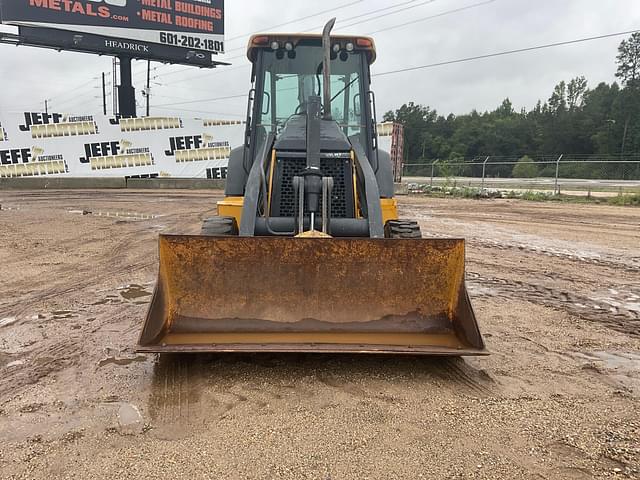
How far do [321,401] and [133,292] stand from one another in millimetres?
3406

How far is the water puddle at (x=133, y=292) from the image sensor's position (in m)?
5.65

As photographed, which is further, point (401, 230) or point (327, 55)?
point (401, 230)

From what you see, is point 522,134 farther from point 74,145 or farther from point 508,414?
point 508,414

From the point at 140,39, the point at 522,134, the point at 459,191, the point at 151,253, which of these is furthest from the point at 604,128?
the point at 151,253

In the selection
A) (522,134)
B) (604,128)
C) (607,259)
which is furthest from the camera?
(522,134)

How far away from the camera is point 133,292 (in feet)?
19.1

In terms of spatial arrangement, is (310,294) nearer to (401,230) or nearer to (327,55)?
(401,230)

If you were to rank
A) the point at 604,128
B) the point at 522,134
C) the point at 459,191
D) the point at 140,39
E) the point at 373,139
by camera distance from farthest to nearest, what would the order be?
the point at 522,134 → the point at 604,128 → the point at 140,39 → the point at 459,191 → the point at 373,139

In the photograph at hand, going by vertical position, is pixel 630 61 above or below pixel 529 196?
above

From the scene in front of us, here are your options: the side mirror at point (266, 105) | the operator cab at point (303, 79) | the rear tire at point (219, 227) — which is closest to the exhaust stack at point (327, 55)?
the operator cab at point (303, 79)

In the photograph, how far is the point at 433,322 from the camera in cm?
383

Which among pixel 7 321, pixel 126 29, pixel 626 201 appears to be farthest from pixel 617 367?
pixel 126 29

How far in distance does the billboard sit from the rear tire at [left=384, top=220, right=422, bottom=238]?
23.9 m

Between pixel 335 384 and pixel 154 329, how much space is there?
4.10 feet
